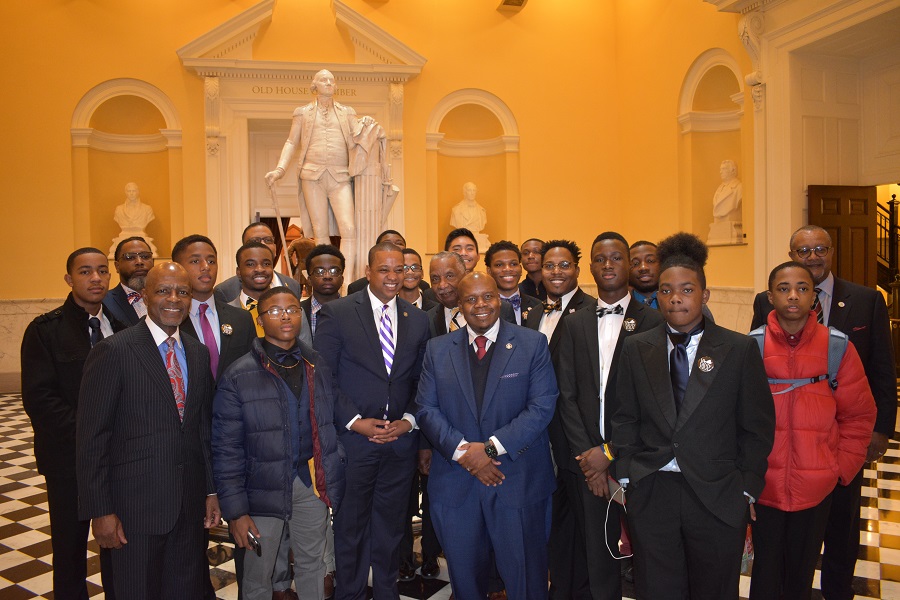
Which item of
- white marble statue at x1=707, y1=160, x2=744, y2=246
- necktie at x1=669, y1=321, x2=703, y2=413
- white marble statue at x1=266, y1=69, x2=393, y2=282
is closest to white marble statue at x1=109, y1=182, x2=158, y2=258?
white marble statue at x1=266, y1=69, x2=393, y2=282

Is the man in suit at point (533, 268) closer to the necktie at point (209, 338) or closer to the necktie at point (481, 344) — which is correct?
the necktie at point (481, 344)

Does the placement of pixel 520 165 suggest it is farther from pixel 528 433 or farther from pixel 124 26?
pixel 528 433

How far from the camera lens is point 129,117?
1177 centimetres

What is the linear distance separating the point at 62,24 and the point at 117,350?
10861 millimetres

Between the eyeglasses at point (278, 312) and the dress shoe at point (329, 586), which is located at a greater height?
the eyeglasses at point (278, 312)

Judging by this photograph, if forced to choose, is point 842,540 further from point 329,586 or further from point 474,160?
point 474,160

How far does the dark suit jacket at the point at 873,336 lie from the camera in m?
3.31

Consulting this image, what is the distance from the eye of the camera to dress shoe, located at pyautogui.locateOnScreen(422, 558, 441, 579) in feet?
12.5

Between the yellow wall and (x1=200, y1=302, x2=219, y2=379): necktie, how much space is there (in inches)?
316

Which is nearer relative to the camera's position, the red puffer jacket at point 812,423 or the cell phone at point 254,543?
the red puffer jacket at point 812,423

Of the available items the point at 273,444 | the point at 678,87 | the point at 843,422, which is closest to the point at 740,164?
the point at 678,87

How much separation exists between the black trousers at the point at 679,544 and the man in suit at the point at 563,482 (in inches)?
18.1

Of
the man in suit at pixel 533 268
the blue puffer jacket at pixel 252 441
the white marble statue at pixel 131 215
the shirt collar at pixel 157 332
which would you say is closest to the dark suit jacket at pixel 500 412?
the blue puffer jacket at pixel 252 441

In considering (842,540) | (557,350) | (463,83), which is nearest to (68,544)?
(557,350)
